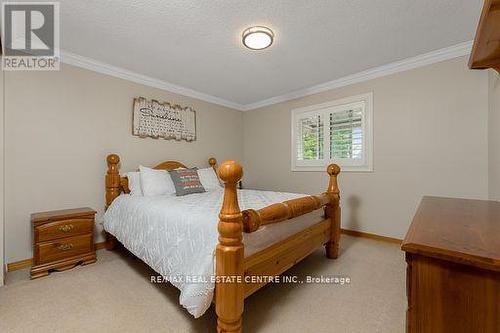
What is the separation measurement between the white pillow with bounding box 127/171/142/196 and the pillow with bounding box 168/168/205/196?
382 millimetres

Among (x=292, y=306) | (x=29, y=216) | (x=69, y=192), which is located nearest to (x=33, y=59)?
(x=69, y=192)

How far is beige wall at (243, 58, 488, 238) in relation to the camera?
93.4 inches

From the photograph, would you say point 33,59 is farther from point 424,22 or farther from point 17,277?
point 424,22

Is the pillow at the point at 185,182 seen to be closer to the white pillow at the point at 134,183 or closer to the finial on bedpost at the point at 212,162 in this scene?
the white pillow at the point at 134,183

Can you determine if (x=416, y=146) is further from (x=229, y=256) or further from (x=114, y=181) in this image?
(x=114, y=181)

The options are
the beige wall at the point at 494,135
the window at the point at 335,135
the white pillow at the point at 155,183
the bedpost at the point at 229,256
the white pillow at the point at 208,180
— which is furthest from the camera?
the white pillow at the point at 208,180

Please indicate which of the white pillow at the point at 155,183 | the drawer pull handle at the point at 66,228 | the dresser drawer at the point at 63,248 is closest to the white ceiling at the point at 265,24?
the white pillow at the point at 155,183

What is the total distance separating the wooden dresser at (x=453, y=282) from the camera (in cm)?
57

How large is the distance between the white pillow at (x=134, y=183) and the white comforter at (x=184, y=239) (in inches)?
18.7

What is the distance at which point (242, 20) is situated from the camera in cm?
194

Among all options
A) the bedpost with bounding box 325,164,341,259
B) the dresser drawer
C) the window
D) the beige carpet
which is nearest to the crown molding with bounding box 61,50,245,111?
the window

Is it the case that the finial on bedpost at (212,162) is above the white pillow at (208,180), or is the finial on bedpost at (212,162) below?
above

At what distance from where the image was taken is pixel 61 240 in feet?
7.09

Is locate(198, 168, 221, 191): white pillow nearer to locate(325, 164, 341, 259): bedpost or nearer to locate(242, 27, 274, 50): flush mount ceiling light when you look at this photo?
locate(325, 164, 341, 259): bedpost
